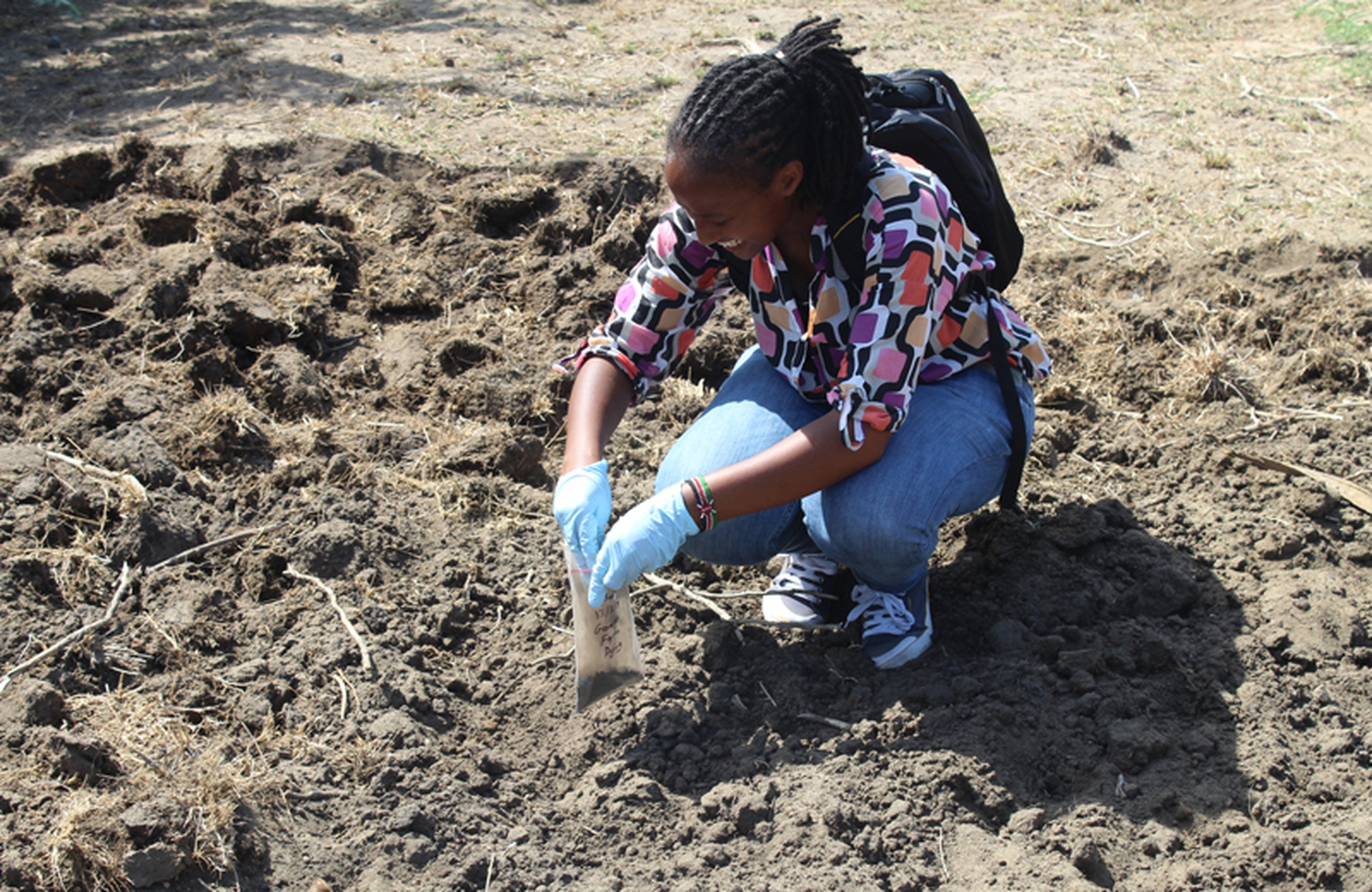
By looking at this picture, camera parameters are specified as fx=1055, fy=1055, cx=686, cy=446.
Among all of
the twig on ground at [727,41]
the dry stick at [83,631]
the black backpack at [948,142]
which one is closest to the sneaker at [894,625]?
the black backpack at [948,142]

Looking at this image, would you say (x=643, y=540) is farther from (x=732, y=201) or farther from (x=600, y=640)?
(x=732, y=201)

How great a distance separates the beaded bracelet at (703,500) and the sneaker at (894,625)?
525mm

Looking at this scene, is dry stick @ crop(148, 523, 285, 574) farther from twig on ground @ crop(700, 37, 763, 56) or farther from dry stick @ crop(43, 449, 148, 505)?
twig on ground @ crop(700, 37, 763, 56)

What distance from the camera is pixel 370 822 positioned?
1909 millimetres

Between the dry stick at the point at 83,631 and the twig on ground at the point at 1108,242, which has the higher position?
the twig on ground at the point at 1108,242

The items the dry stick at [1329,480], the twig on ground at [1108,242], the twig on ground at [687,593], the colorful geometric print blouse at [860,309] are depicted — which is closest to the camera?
the colorful geometric print blouse at [860,309]

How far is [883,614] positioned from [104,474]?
1.98 metres

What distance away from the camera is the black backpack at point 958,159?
2.18 meters

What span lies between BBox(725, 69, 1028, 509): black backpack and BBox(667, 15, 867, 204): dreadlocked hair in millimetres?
196

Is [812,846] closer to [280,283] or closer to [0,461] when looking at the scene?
[0,461]

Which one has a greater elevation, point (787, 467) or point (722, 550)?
point (787, 467)

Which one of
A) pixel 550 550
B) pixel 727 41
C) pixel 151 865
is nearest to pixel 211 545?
pixel 550 550

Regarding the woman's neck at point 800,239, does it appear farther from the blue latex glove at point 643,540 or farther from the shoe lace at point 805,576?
the shoe lace at point 805,576

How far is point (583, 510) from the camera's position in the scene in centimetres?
210
